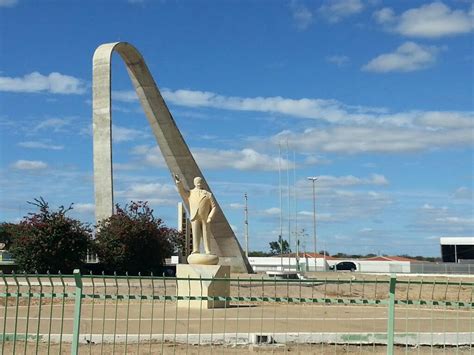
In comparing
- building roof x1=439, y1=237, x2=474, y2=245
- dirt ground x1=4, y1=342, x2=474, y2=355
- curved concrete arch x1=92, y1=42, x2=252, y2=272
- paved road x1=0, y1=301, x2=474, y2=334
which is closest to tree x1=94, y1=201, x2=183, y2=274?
curved concrete arch x1=92, y1=42, x2=252, y2=272

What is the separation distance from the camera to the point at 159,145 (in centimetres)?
3247

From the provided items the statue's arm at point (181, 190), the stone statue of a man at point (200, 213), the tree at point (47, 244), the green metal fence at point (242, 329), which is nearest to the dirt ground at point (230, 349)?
the green metal fence at point (242, 329)

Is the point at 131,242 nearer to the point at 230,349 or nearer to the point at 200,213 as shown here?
the point at 200,213

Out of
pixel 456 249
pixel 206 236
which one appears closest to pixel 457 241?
pixel 456 249

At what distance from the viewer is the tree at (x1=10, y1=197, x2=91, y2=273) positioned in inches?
1043

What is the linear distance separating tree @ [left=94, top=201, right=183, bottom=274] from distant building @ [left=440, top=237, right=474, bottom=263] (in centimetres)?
3907

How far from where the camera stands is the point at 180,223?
5316 centimetres

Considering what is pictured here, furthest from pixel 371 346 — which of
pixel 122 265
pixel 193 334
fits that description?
pixel 122 265

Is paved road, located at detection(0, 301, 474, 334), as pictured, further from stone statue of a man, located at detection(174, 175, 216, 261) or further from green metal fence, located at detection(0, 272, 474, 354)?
stone statue of a man, located at detection(174, 175, 216, 261)

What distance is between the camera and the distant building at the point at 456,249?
63.8 metres

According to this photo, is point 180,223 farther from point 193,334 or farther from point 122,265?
point 193,334

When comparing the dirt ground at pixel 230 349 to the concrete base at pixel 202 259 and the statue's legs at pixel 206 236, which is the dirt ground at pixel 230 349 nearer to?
the concrete base at pixel 202 259

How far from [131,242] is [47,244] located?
15.9ft

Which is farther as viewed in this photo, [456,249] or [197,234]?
[456,249]
